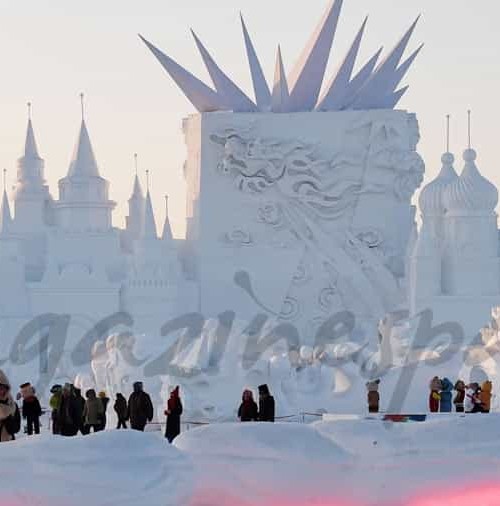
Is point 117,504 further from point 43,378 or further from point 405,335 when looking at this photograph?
point 43,378

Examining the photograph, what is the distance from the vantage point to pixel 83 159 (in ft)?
130

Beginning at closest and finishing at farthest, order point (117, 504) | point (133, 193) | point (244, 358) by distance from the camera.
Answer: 1. point (117, 504)
2. point (244, 358)
3. point (133, 193)

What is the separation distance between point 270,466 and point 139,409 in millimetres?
4379

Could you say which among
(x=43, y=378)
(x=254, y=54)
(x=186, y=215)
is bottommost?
(x=43, y=378)

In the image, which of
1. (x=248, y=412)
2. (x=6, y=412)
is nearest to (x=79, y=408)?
(x=248, y=412)

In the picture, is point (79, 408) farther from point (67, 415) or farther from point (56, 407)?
point (56, 407)

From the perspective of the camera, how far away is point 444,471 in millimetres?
13500

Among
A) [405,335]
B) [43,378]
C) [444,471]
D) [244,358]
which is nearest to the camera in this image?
[444,471]

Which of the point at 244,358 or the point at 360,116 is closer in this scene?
the point at 244,358

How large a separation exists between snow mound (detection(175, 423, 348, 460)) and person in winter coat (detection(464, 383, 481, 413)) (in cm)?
643

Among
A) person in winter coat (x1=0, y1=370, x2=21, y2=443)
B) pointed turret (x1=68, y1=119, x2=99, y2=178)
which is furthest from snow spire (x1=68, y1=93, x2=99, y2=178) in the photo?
person in winter coat (x1=0, y1=370, x2=21, y2=443)

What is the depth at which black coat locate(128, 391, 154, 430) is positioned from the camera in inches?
685

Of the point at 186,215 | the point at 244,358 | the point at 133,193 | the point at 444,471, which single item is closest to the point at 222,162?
the point at 186,215

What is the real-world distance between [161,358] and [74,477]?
16784 millimetres
